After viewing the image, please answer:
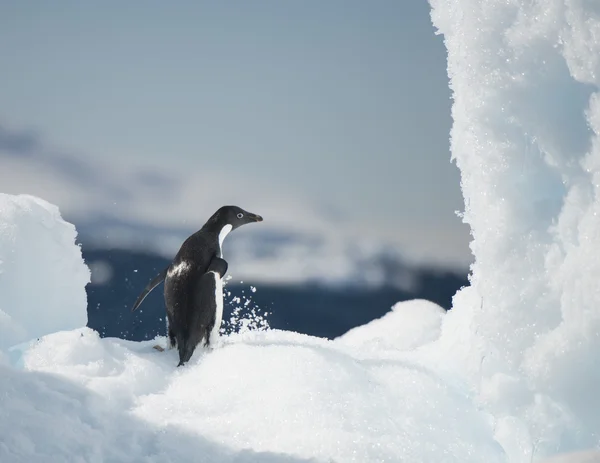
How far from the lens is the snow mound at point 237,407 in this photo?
281cm

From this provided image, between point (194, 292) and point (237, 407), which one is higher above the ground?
point (194, 292)

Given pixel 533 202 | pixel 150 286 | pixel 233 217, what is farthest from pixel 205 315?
pixel 533 202

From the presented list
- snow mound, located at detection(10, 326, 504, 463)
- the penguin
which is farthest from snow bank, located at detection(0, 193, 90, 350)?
snow mound, located at detection(10, 326, 504, 463)

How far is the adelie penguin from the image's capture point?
4.48m

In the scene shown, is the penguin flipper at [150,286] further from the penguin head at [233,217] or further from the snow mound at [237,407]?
the snow mound at [237,407]

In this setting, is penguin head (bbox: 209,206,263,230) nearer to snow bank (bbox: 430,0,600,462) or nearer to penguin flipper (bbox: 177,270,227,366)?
penguin flipper (bbox: 177,270,227,366)

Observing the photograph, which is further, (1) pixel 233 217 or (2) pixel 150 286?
(1) pixel 233 217

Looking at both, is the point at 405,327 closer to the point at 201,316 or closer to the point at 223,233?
the point at 223,233

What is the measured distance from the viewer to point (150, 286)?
5219 mm

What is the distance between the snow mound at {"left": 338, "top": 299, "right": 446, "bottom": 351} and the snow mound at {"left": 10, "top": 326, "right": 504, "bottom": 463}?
3.06m

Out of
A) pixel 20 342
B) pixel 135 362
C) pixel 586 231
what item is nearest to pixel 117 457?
pixel 135 362

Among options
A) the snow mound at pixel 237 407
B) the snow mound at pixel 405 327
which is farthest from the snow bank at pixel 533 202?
the snow mound at pixel 405 327

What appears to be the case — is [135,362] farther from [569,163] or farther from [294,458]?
[569,163]

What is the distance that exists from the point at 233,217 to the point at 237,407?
256 cm
